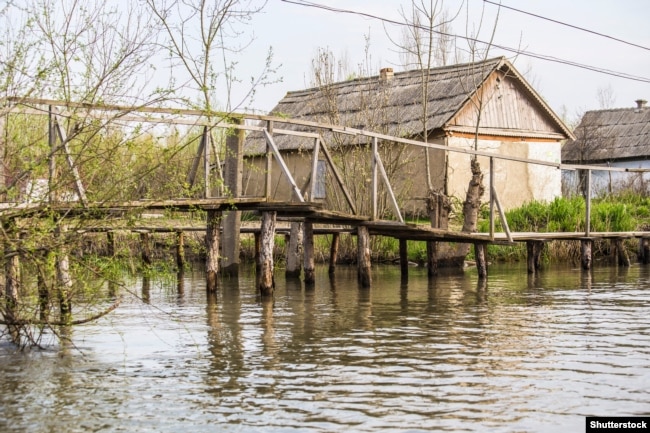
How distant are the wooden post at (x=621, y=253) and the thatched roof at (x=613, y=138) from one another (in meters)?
19.7

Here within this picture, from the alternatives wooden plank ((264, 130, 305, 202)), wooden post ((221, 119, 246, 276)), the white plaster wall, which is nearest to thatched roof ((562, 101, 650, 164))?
the white plaster wall

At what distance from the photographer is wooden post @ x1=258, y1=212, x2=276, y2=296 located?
47.0ft

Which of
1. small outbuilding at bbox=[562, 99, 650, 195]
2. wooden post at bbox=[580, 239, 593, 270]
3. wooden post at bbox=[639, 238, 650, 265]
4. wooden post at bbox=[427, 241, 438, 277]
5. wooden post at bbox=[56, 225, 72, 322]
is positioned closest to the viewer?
wooden post at bbox=[56, 225, 72, 322]

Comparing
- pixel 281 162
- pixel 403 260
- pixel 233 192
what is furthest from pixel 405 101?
pixel 281 162

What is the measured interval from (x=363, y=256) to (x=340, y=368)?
7.96 meters

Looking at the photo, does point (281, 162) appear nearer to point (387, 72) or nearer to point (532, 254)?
point (532, 254)

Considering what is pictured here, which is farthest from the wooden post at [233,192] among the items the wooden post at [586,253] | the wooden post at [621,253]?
the wooden post at [621,253]

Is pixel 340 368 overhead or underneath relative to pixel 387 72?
underneath

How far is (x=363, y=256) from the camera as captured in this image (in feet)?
54.7

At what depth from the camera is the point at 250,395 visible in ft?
25.2

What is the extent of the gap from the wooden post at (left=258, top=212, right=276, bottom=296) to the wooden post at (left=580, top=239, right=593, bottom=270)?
8.85 m

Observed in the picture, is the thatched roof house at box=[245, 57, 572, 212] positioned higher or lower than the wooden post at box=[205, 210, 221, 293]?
higher

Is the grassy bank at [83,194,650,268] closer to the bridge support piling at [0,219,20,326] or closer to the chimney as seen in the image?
the chimney

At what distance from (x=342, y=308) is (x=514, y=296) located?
3170 millimetres
